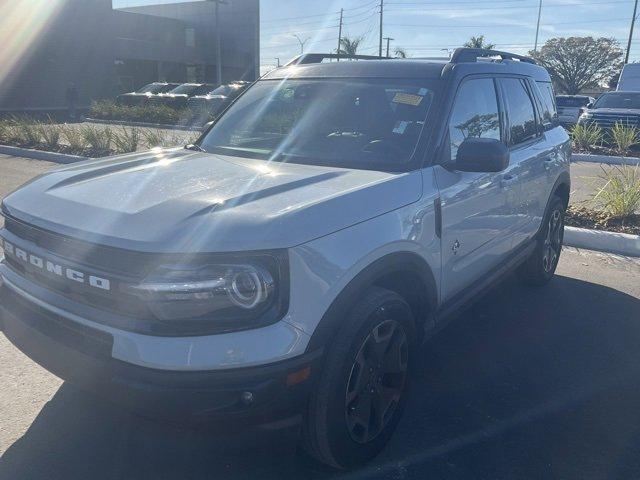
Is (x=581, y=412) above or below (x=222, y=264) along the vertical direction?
below

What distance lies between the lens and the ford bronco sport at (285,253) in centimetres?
227

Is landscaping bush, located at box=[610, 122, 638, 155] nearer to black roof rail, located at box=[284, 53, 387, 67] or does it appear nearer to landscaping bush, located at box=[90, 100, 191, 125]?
black roof rail, located at box=[284, 53, 387, 67]

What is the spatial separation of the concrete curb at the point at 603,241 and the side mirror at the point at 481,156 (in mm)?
4145

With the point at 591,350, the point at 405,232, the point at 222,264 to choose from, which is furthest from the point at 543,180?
the point at 222,264

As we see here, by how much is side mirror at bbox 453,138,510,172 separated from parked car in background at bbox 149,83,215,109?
22.8 metres

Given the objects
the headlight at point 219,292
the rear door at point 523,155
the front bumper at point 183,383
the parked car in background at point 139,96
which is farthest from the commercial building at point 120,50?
the headlight at point 219,292

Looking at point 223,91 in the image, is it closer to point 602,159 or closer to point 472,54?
point 602,159

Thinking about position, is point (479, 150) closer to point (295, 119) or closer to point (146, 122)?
point (295, 119)

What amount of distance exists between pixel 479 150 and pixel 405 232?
2.22 ft

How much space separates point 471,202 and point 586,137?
484 inches

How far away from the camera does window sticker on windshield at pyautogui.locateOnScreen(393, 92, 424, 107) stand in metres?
3.54

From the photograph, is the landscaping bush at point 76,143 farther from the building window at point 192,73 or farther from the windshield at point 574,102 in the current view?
the building window at point 192,73

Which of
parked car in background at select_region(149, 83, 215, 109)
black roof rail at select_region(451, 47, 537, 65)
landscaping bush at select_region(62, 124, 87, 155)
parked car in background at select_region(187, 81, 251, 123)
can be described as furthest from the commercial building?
black roof rail at select_region(451, 47, 537, 65)

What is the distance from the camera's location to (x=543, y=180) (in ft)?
16.1
